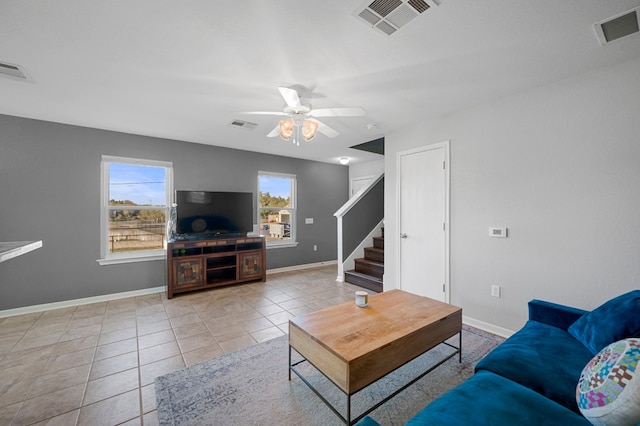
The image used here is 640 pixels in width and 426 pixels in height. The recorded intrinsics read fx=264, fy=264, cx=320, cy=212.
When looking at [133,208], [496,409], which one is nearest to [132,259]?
[133,208]

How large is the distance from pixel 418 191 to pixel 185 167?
151 inches

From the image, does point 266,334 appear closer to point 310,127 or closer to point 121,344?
point 121,344

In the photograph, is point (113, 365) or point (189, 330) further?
point (189, 330)

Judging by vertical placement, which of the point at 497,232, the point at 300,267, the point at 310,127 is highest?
the point at 310,127

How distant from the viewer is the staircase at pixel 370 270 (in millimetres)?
4465

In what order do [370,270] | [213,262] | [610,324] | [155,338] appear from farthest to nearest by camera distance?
[370,270]
[213,262]
[155,338]
[610,324]

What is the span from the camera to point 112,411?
1.76 metres

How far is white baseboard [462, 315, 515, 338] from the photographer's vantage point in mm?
2758

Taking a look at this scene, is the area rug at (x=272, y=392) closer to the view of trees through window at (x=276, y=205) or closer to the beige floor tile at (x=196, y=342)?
the beige floor tile at (x=196, y=342)

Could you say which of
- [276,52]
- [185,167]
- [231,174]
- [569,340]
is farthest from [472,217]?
[185,167]

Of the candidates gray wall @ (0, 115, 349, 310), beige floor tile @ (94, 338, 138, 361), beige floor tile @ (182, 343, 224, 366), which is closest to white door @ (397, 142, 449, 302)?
beige floor tile @ (182, 343, 224, 366)

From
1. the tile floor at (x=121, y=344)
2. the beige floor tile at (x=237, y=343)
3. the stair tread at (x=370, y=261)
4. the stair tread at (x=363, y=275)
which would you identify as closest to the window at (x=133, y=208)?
the tile floor at (x=121, y=344)

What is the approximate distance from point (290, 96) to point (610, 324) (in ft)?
8.74

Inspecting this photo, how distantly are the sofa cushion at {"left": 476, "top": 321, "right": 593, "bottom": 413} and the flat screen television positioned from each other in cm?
419
